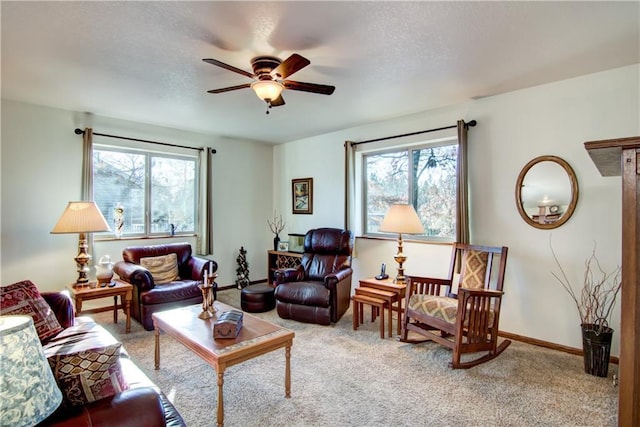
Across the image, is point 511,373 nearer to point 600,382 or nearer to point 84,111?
point 600,382

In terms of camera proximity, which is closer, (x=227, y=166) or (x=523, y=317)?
(x=523, y=317)

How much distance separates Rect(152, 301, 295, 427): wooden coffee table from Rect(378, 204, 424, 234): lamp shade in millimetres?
1827

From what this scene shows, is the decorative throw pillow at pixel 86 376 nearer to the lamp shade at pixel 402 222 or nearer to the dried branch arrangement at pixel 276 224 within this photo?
the lamp shade at pixel 402 222

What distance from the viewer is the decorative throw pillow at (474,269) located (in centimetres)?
335

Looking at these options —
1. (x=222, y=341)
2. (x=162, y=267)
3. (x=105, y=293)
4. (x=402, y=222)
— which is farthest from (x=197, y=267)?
(x=402, y=222)

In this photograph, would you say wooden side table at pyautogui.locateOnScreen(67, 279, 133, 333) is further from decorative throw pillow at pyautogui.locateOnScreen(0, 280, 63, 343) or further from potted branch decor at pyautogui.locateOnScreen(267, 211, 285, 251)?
potted branch decor at pyautogui.locateOnScreen(267, 211, 285, 251)

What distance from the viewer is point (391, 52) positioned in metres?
2.66

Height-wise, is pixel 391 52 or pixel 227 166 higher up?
pixel 391 52

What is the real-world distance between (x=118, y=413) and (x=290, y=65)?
2.21 metres

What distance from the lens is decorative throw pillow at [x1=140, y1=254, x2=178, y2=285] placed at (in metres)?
4.18

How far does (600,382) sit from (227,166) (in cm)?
537

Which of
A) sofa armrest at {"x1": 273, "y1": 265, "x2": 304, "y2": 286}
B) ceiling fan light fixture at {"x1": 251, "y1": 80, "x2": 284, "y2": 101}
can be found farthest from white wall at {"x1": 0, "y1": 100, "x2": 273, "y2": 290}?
ceiling fan light fixture at {"x1": 251, "y1": 80, "x2": 284, "y2": 101}

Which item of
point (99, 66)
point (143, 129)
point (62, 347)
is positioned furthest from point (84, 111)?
point (62, 347)

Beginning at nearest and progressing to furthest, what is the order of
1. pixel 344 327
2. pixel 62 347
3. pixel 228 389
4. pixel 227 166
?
1. pixel 62 347
2. pixel 228 389
3. pixel 344 327
4. pixel 227 166
